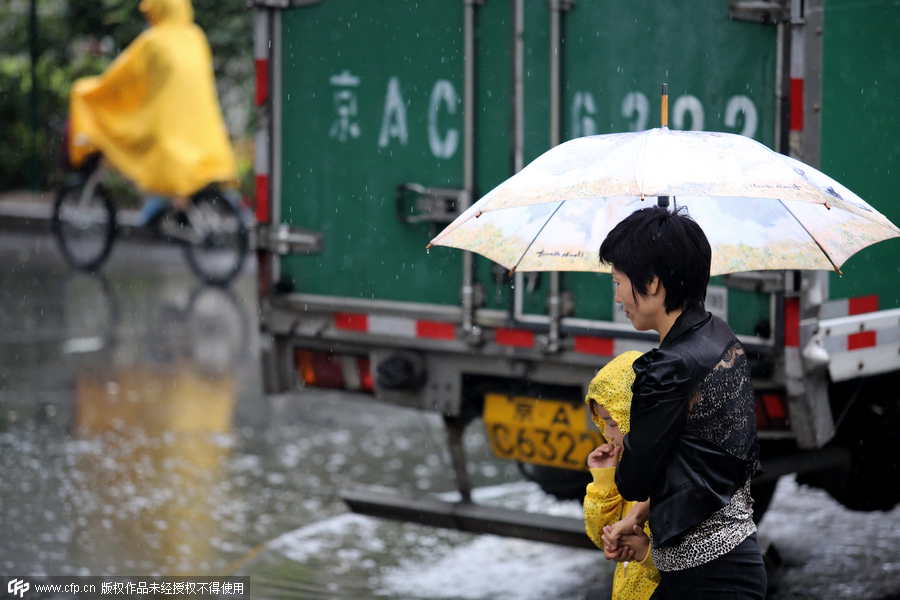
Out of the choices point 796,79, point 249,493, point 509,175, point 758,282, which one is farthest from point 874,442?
point 249,493

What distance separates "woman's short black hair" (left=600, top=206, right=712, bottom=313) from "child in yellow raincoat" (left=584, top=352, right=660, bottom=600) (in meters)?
0.23

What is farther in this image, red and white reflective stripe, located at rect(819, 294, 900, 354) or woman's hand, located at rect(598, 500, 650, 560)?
red and white reflective stripe, located at rect(819, 294, 900, 354)

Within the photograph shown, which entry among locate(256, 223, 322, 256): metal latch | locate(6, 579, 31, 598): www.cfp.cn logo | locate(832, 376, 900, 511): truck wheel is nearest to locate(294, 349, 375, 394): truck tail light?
locate(256, 223, 322, 256): metal latch

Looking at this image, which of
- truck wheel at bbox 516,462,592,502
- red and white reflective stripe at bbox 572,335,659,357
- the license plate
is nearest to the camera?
red and white reflective stripe at bbox 572,335,659,357

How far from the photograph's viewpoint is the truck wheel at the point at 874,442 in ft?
16.4

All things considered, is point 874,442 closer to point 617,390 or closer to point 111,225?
point 617,390

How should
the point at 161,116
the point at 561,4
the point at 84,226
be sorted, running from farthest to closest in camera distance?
the point at 84,226, the point at 161,116, the point at 561,4

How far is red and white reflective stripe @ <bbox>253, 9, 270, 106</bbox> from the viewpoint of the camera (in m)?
5.53

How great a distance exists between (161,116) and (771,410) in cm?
1065

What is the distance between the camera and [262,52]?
558cm

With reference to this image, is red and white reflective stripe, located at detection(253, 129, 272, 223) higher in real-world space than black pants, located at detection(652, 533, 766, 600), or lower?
higher

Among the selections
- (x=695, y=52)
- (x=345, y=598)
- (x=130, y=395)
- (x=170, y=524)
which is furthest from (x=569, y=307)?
(x=130, y=395)

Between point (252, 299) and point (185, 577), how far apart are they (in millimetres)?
7763

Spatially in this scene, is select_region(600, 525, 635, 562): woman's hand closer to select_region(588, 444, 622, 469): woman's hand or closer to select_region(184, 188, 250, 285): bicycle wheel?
select_region(588, 444, 622, 469): woman's hand
